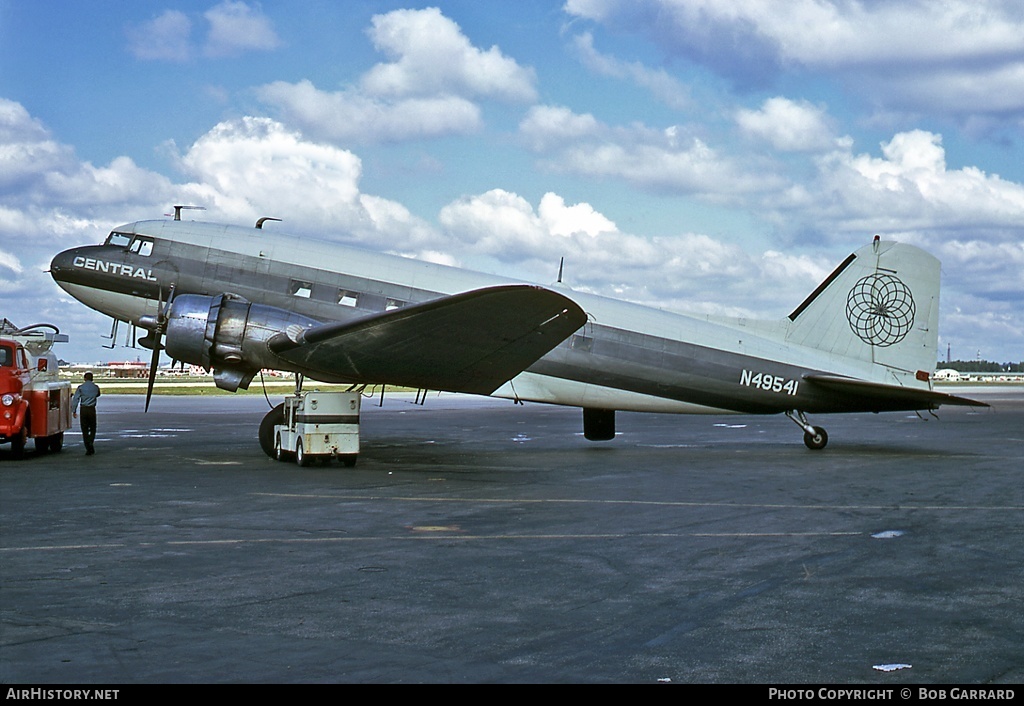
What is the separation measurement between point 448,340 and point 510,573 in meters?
9.50

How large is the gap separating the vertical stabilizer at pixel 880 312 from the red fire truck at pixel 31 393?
16819mm

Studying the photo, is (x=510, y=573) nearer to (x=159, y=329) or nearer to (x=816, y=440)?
(x=159, y=329)

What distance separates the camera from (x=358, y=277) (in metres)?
21.3

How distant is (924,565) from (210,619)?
6.51 meters

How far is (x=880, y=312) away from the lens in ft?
76.9

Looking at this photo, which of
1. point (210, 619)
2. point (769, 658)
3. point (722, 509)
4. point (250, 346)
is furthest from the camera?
point (250, 346)

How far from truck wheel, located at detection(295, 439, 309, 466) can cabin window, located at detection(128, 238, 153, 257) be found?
5.95 metres

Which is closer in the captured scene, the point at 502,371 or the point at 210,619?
the point at 210,619

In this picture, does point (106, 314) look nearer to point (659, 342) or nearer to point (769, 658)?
point (659, 342)

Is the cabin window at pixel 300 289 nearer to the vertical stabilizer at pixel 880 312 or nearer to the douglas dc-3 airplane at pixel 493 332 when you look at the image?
the douglas dc-3 airplane at pixel 493 332

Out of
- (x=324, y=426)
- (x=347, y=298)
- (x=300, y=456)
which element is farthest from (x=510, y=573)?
(x=347, y=298)

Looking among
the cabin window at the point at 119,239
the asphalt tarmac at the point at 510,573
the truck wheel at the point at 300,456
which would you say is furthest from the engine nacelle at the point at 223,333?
the cabin window at the point at 119,239

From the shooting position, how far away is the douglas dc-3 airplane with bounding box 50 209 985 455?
1892 cm

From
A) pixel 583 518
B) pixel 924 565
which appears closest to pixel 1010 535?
pixel 924 565
